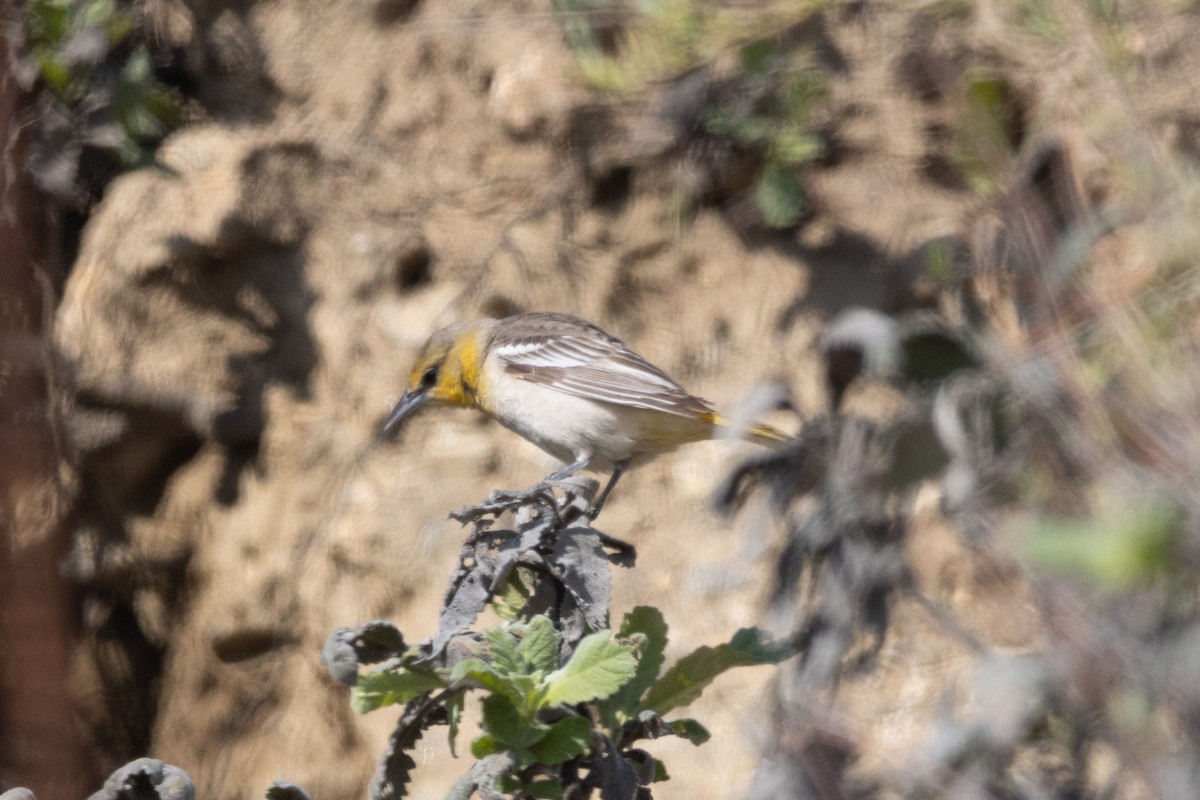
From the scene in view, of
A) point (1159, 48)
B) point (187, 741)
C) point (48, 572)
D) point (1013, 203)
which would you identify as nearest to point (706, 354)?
point (1159, 48)

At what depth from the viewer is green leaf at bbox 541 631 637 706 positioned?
165 centimetres

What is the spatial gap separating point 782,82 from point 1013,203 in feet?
7.39

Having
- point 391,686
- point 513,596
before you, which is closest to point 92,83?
point 513,596

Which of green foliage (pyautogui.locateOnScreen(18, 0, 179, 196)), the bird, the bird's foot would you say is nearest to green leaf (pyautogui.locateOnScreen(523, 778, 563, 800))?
the bird's foot

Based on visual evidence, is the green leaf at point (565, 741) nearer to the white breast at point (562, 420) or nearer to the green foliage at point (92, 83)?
the white breast at point (562, 420)

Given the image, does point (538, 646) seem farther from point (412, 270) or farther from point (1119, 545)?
point (412, 270)

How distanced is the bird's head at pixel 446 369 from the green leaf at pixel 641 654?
257 centimetres

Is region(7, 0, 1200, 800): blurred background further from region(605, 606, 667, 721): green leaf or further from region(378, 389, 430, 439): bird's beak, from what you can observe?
region(605, 606, 667, 721): green leaf

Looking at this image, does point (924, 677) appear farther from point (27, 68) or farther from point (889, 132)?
point (27, 68)

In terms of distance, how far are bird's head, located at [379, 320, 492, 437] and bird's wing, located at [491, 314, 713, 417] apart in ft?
0.30

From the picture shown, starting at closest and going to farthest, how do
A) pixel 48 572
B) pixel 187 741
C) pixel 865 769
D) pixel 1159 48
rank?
pixel 48 572
pixel 865 769
pixel 1159 48
pixel 187 741

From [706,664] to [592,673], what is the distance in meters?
0.24

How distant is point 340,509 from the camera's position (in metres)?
4.59

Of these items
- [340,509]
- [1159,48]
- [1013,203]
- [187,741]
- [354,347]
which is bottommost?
[187,741]
